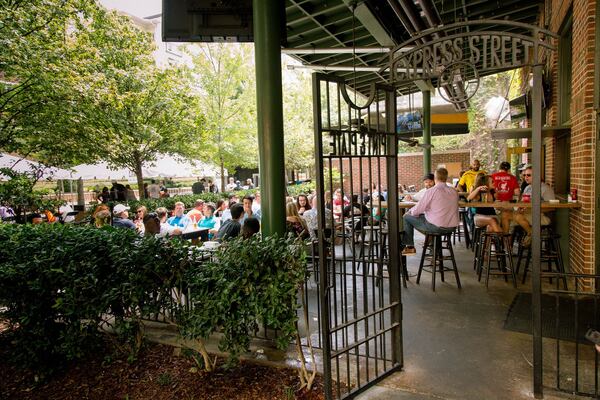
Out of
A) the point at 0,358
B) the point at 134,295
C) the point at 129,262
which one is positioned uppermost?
the point at 129,262

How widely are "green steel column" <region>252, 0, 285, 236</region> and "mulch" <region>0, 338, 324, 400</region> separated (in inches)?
56.2

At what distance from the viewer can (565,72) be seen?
6.30 m

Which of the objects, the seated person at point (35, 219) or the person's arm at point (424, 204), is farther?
the seated person at point (35, 219)

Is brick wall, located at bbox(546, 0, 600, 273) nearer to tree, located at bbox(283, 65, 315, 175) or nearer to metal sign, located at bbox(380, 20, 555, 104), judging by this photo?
metal sign, located at bbox(380, 20, 555, 104)

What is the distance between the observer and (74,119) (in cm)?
666

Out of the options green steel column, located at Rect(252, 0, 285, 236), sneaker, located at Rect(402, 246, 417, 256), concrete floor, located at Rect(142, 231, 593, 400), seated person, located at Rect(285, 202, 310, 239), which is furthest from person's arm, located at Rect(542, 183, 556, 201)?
green steel column, located at Rect(252, 0, 285, 236)

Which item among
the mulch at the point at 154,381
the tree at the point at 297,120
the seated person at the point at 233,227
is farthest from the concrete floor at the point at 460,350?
the tree at the point at 297,120

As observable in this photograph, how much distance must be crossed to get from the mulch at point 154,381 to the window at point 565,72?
5909mm

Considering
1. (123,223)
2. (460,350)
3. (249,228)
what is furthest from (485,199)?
(123,223)

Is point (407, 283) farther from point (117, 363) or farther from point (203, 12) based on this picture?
point (203, 12)

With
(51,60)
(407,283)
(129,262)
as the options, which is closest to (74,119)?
(51,60)

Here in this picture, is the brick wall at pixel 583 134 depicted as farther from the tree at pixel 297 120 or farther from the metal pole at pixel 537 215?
the tree at pixel 297 120

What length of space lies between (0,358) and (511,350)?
17.9 ft

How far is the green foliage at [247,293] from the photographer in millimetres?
3137
